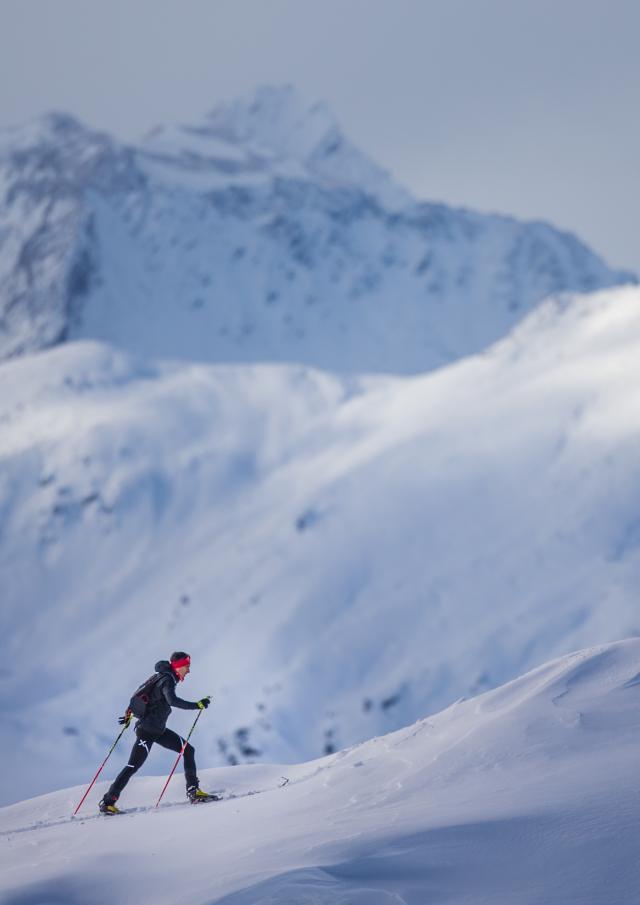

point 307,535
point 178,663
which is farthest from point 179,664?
point 307,535

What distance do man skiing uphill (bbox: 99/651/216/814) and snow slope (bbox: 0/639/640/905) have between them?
396mm

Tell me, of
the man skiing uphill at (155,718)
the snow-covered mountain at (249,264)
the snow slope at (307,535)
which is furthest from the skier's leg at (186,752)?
the snow-covered mountain at (249,264)

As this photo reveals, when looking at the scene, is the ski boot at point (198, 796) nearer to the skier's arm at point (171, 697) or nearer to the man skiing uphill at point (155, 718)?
the man skiing uphill at point (155, 718)

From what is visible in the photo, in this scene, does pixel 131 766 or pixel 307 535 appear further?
pixel 307 535

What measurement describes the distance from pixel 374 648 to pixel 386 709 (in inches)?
214

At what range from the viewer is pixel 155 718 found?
11.1 meters

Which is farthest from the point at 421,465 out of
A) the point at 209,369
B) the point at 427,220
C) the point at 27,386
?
the point at 427,220

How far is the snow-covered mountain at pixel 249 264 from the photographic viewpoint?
107 m

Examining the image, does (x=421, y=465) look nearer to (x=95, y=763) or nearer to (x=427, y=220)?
(x=95, y=763)

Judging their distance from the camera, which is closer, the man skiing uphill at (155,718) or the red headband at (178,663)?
the man skiing uphill at (155,718)

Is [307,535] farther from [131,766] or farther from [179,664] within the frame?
[131,766]

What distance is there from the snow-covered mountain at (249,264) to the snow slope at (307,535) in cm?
756

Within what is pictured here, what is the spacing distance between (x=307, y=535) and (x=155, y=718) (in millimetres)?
→ 60648

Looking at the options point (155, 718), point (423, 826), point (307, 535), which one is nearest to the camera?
point (423, 826)
